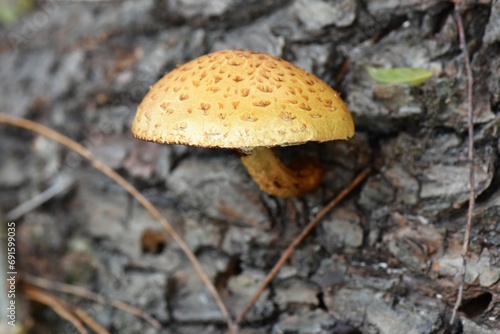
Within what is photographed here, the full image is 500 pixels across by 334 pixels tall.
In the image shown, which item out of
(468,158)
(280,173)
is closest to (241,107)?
(280,173)

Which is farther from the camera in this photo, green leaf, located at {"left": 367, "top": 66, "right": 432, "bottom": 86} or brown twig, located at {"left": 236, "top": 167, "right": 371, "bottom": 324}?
brown twig, located at {"left": 236, "top": 167, "right": 371, "bottom": 324}

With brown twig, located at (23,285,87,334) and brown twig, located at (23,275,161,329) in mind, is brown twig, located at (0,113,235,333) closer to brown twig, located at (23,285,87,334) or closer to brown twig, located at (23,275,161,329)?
brown twig, located at (23,275,161,329)

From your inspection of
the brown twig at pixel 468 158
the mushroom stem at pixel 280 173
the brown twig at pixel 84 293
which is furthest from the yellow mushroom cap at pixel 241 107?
the brown twig at pixel 84 293

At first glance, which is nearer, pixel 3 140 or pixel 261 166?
pixel 261 166

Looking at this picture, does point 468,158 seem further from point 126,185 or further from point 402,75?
point 126,185

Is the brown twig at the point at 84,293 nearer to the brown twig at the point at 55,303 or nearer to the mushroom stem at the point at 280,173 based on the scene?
the brown twig at the point at 55,303

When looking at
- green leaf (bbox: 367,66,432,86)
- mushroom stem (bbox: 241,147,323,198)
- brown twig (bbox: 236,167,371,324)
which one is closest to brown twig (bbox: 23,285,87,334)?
brown twig (bbox: 236,167,371,324)

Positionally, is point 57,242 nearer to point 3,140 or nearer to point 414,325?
point 3,140

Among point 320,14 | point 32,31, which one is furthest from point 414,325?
point 32,31
